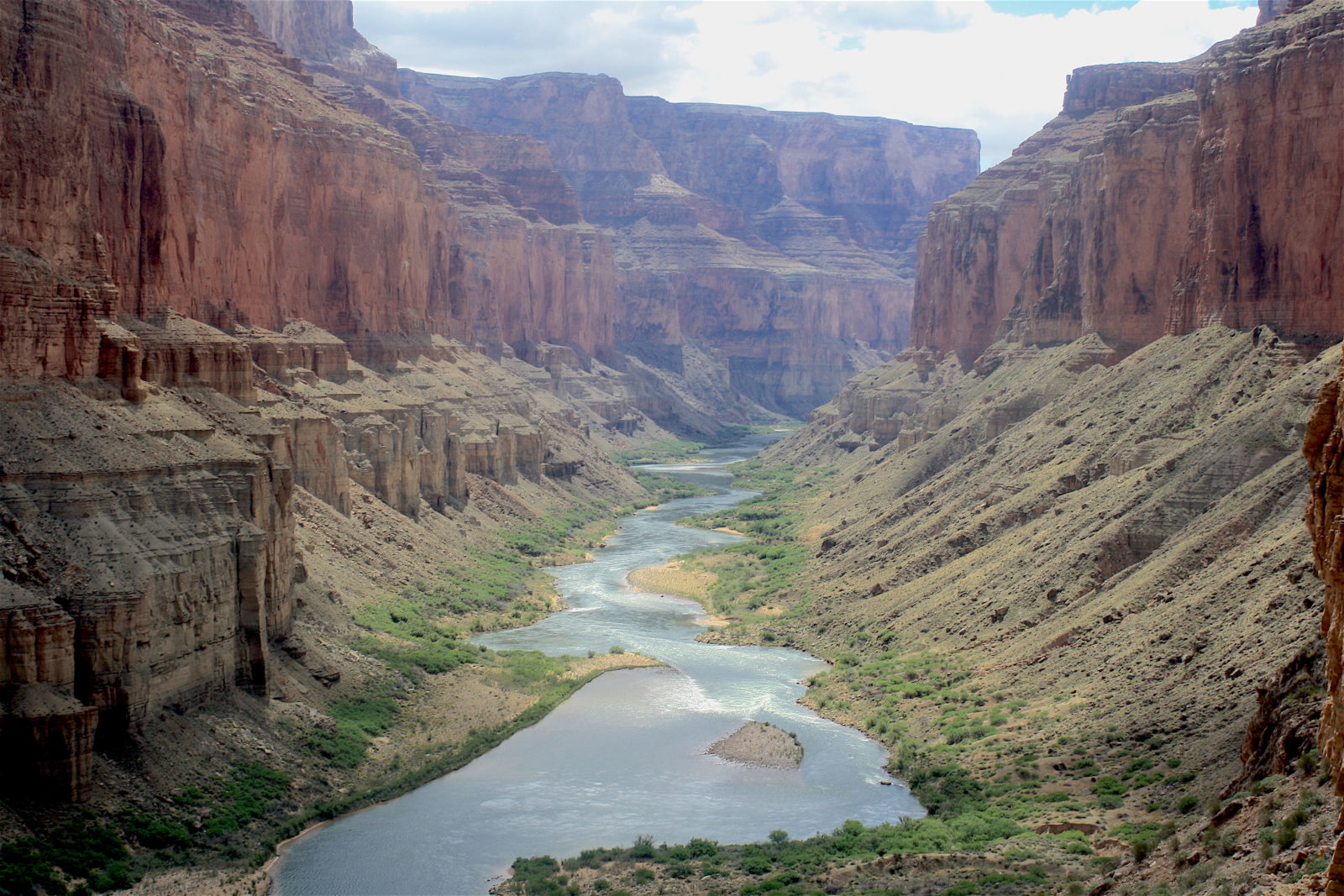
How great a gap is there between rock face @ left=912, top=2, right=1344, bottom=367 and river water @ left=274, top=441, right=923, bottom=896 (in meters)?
23.0

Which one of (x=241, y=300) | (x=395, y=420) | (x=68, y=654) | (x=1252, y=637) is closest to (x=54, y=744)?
(x=68, y=654)

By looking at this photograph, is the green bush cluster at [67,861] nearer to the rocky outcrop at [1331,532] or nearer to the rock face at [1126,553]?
the rock face at [1126,553]

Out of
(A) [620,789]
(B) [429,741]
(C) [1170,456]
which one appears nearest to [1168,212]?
(C) [1170,456]

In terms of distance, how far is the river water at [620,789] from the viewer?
127 feet

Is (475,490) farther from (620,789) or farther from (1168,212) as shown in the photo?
→ (620,789)

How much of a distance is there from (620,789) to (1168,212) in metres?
46.7

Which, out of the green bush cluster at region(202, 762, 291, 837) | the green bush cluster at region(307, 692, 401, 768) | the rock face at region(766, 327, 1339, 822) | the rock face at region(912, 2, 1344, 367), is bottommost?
the green bush cluster at region(307, 692, 401, 768)

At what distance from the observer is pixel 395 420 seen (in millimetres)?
83250

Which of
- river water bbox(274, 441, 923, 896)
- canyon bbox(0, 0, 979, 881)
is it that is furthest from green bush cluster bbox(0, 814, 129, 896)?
river water bbox(274, 441, 923, 896)

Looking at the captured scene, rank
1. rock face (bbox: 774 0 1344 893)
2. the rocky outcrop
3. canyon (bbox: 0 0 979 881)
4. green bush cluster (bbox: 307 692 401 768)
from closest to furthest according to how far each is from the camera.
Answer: the rocky outcrop → canyon (bbox: 0 0 979 881) → rock face (bbox: 774 0 1344 893) → green bush cluster (bbox: 307 692 401 768)

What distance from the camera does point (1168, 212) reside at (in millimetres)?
76938

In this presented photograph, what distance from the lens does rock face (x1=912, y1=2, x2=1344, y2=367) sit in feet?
179

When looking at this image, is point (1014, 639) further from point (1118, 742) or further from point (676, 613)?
point (676, 613)

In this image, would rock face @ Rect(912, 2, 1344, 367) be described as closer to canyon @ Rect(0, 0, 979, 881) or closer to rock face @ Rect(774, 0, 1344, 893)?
rock face @ Rect(774, 0, 1344, 893)
